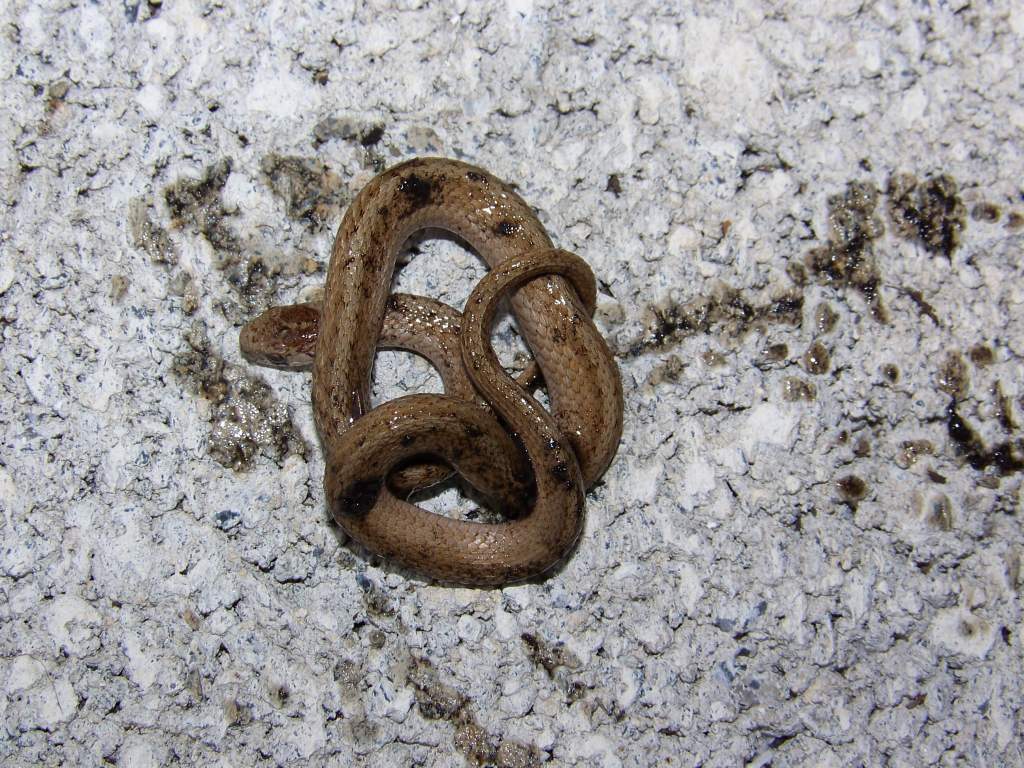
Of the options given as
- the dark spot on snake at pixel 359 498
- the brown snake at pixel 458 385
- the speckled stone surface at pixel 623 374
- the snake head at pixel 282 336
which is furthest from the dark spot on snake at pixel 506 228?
the dark spot on snake at pixel 359 498

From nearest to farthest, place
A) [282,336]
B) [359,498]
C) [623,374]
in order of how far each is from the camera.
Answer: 1. [359,498]
2. [282,336]
3. [623,374]

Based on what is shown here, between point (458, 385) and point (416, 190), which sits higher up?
point (416, 190)

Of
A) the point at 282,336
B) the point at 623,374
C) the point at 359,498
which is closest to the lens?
the point at 359,498

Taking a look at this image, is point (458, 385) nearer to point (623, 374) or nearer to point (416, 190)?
point (623, 374)

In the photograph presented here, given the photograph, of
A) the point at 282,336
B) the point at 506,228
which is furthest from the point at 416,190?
the point at 282,336

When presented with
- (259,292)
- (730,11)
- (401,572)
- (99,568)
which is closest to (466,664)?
(401,572)

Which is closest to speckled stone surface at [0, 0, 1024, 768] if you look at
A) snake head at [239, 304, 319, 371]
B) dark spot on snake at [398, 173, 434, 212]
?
snake head at [239, 304, 319, 371]

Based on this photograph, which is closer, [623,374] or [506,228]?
[506,228]

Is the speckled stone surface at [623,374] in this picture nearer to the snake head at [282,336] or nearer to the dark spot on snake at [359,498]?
the snake head at [282,336]
